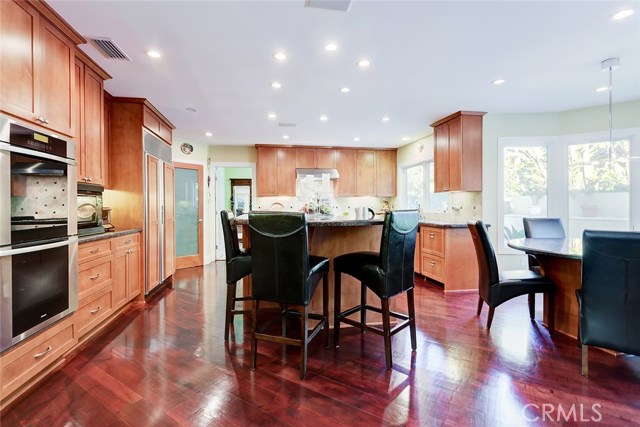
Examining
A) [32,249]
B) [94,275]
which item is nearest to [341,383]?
[32,249]

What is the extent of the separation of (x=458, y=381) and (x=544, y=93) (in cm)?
354

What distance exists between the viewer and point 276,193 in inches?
250

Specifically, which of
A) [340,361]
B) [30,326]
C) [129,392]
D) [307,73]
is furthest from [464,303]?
[30,326]

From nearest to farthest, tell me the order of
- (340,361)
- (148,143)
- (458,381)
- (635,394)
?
(635,394) < (458,381) < (340,361) < (148,143)

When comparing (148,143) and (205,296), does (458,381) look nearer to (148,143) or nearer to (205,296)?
(205,296)

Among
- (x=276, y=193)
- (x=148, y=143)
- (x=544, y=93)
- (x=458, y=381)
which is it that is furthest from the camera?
(x=276, y=193)

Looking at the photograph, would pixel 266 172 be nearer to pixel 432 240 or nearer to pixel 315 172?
pixel 315 172

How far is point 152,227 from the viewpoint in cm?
396

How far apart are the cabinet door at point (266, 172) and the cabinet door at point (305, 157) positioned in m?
0.52

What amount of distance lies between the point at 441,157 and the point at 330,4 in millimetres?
3400

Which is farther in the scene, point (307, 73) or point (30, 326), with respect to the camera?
point (307, 73)

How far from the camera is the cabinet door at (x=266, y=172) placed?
A: 6301mm

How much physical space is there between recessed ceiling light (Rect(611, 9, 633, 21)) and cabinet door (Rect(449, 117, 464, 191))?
83.0 inches

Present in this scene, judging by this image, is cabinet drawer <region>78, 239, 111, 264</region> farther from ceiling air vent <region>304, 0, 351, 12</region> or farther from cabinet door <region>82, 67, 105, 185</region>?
ceiling air vent <region>304, 0, 351, 12</region>
